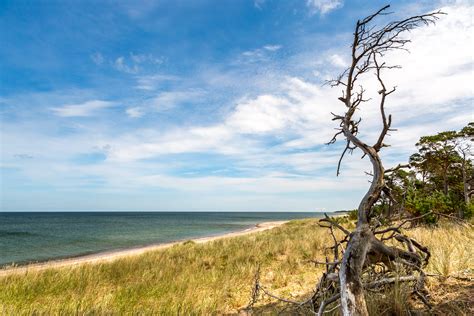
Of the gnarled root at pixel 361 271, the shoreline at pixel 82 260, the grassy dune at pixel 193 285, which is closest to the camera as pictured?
the gnarled root at pixel 361 271

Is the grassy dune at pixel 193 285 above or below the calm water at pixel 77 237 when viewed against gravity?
above

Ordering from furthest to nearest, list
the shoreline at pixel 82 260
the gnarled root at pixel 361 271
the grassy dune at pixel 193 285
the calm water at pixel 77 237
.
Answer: the calm water at pixel 77 237, the shoreline at pixel 82 260, the grassy dune at pixel 193 285, the gnarled root at pixel 361 271

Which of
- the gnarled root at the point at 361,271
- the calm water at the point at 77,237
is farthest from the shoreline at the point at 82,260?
the gnarled root at the point at 361,271

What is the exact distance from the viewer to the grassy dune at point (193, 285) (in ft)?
14.4

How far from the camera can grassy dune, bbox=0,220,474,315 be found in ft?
14.4

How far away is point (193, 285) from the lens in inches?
296

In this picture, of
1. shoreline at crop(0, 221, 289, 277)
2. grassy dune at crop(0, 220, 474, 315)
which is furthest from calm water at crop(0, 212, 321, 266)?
grassy dune at crop(0, 220, 474, 315)

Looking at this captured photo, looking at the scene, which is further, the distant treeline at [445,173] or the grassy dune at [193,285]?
the distant treeline at [445,173]

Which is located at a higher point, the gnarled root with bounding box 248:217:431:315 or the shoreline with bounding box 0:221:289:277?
the gnarled root with bounding box 248:217:431:315

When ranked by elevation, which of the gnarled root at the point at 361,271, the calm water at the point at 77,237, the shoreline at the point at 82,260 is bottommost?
the calm water at the point at 77,237

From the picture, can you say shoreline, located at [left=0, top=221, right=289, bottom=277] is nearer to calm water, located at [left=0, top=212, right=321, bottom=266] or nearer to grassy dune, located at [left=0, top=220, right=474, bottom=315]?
grassy dune, located at [left=0, top=220, right=474, bottom=315]

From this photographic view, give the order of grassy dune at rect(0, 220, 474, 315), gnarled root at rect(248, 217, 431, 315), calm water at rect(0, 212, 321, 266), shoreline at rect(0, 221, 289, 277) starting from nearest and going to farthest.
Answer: gnarled root at rect(248, 217, 431, 315), grassy dune at rect(0, 220, 474, 315), shoreline at rect(0, 221, 289, 277), calm water at rect(0, 212, 321, 266)

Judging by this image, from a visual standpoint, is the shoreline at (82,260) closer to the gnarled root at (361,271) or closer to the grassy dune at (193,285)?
the grassy dune at (193,285)

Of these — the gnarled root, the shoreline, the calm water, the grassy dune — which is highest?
the gnarled root
